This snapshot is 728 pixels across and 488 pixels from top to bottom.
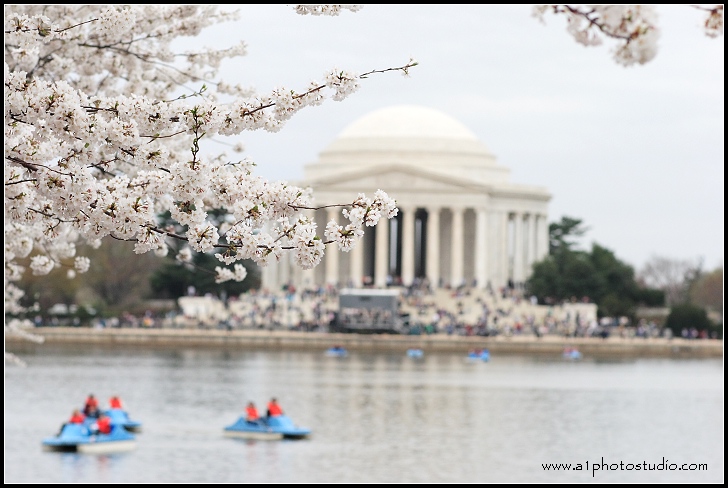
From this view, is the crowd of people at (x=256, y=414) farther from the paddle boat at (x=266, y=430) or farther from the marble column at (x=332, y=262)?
the marble column at (x=332, y=262)

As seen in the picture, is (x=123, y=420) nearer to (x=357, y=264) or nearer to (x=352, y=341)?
Result: (x=352, y=341)

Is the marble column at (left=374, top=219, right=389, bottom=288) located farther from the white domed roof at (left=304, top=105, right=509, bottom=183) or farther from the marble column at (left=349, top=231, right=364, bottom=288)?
the white domed roof at (left=304, top=105, right=509, bottom=183)

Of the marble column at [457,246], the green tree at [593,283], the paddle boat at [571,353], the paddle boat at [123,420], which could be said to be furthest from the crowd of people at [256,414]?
the marble column at [457,246]

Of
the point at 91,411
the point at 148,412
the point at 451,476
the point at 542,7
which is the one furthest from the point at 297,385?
the point at 542,7

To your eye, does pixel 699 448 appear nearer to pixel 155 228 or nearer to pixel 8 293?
pixel 8 293

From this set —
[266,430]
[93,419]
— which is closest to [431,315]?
[266,430]

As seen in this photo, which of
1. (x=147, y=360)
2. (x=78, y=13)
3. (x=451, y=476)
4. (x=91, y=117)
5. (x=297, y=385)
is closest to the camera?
(x=91, y=117)
